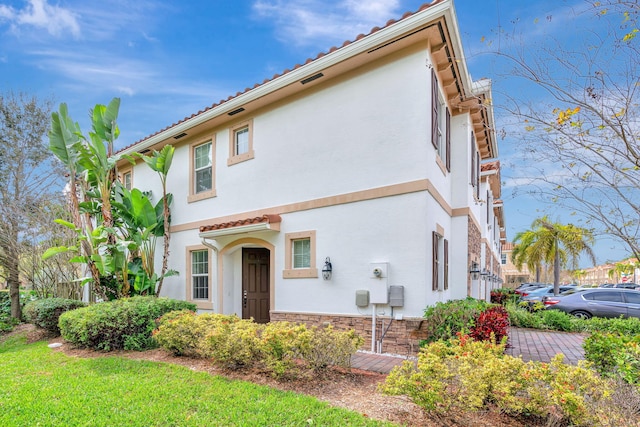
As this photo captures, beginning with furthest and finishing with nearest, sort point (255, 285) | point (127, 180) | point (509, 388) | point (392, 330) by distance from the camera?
1. point (127, 180)
2. point (255, 285)
3. point (392, 330)
4. point (509, 388)

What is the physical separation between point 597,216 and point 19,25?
1456 cm

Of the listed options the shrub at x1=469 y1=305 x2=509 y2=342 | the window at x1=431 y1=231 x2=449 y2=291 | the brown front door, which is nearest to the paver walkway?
the shrub at x1=469 y1=305 x2=509 y2=342

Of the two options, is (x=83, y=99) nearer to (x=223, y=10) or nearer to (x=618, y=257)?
(x=223, y=10)

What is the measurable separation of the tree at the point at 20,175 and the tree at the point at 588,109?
16.0 meters

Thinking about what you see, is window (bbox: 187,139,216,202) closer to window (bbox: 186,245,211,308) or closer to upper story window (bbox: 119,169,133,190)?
window (bbox: 186,245,211,308)

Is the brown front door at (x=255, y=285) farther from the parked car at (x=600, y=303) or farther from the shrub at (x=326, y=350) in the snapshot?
the parked car at (x=600, y=303)

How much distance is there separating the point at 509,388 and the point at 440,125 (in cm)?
719

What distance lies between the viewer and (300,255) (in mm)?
10016

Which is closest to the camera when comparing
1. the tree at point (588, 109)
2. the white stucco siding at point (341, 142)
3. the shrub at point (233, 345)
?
the tree at point (588, 109)

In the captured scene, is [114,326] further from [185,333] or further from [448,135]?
[448,135]

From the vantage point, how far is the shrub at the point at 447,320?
7457 mm

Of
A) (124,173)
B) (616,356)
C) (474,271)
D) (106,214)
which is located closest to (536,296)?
(474,271)

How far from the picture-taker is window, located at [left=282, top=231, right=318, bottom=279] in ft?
31.3

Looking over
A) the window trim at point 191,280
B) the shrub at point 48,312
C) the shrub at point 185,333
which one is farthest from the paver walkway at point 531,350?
the shrub at point 48,312
